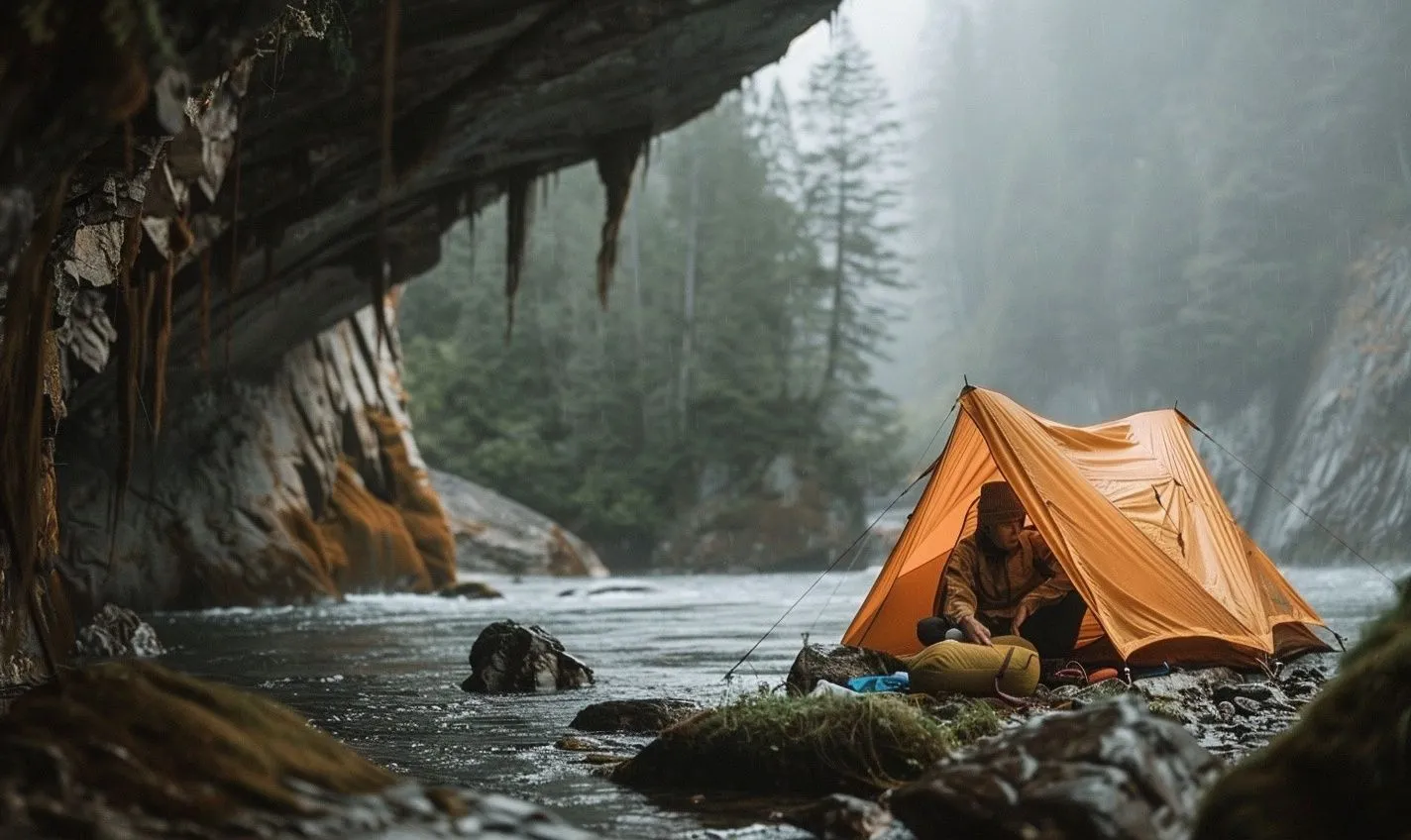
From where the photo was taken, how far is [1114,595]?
7.62 m

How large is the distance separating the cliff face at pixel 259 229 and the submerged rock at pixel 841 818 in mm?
2542

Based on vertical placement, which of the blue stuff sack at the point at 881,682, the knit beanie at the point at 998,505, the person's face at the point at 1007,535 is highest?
the knit beanie at the point at 998,505

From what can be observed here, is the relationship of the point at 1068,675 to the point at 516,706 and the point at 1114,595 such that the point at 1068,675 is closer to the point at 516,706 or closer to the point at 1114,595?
the point at 1114,595

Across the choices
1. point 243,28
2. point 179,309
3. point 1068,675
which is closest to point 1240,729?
point 1068,675

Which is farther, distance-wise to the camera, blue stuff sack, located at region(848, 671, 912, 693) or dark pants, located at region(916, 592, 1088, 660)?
dark pants, located at region(916, 592, 1088, 660)

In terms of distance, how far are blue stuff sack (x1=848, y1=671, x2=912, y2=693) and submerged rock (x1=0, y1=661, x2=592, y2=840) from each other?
12.2 ft

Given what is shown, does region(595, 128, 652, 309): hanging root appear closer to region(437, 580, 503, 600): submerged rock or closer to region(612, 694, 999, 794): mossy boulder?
region(612, 694, 999, 794): mossy boulder

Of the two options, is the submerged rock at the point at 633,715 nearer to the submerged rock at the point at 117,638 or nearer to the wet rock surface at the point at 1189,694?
the wet rock surface at the point at 1189,694

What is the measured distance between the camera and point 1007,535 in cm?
794

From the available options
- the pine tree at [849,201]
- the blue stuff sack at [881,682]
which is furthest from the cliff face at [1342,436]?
the blue stuff sack at [881,682]

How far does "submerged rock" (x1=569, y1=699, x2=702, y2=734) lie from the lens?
650 cm

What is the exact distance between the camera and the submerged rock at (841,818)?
3.99 meters

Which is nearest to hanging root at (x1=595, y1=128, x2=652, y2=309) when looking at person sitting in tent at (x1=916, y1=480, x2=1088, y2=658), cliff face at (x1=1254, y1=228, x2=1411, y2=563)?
person sitting in tent at (x1=916, y1=480, x2=1088, y2=658)

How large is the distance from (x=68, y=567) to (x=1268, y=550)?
28744 millimetres
